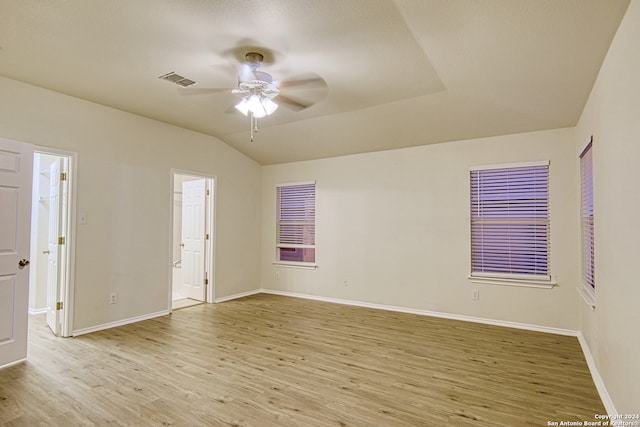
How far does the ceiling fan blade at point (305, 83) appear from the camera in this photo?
342 centimetres

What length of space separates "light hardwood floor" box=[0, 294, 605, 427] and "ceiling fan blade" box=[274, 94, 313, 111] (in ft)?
9.00

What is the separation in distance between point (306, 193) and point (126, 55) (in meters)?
3.75

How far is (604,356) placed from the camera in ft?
8.77

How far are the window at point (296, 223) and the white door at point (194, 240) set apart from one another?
140cm

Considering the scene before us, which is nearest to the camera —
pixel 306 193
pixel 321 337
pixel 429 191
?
pixel 321 337

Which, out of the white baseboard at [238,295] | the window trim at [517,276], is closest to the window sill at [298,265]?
the white baseboard at [238,295]

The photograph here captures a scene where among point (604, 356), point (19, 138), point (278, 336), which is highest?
point (19, 138)

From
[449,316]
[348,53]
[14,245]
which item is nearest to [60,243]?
[14,245]

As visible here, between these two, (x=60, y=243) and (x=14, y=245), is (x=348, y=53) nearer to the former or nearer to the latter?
(x=14, y=245)

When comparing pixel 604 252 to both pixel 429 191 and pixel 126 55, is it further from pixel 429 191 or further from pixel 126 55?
pixel 126 55

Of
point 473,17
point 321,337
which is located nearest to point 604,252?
point 473,17

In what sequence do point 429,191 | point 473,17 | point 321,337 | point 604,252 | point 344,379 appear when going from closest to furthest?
point 473,17, point 604,252, point 344,379, point 321,337, point 429,191

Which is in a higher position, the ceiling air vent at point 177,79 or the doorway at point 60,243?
the ceiling air vent at point 177,79

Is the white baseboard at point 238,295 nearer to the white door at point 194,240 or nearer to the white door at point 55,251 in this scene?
the white door at point 194,240
